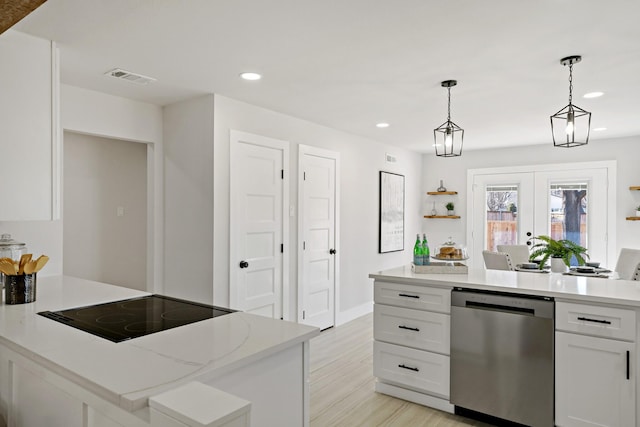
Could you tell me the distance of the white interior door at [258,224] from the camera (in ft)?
12.0

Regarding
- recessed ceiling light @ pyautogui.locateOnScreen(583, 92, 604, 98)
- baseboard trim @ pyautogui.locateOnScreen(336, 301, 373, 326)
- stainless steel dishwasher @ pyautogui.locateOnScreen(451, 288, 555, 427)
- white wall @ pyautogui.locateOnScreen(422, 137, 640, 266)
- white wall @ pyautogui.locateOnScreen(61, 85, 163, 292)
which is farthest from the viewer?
white wall @ pyautogui.locateOnScreen(422, 137, 640, 266)

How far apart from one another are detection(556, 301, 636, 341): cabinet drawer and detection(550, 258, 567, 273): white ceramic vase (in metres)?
1.85

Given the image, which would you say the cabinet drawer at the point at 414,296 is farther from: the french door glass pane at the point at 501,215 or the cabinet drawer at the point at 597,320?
the french door glass pane at the point at 501,215

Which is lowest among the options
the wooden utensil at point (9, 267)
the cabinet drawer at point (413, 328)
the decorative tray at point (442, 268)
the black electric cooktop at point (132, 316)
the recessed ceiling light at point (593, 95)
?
the cabinet drawer at point (413, 328)

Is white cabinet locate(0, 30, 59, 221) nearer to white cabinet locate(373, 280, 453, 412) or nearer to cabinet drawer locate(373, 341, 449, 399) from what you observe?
white cabinet locate(373, 280, 453, 412)

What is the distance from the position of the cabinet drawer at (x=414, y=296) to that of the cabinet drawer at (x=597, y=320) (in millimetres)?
666

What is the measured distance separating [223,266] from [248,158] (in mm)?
1029

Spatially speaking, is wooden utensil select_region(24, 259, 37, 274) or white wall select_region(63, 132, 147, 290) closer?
wooden utensil select_region(24, 259, 37, 274)

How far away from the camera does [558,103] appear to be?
148 inches

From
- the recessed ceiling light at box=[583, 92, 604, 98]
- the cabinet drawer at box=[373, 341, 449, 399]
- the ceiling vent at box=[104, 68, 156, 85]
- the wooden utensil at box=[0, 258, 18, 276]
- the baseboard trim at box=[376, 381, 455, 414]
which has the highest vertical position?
the recessed ceiling light at box=[583, 92, 604, 98]

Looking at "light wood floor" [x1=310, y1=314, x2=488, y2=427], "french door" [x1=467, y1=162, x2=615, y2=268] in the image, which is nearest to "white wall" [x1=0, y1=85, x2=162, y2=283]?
"light wood floor" [x1=310, y1=314, x2=488, y2=427]

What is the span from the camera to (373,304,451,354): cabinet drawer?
2.73 meters

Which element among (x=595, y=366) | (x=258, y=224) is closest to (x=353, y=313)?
(x=258, y=224)

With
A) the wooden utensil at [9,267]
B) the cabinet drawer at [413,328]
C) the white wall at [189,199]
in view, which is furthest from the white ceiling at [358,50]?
the cabinet drawer at [413,328]
